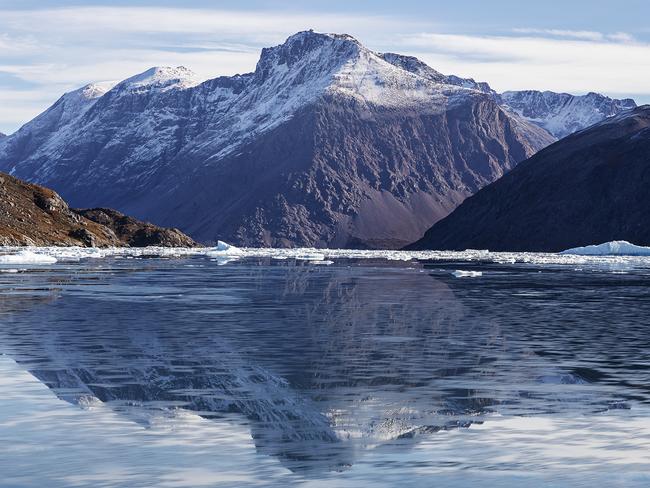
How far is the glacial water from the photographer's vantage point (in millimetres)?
19125

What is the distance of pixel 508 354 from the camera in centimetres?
3734

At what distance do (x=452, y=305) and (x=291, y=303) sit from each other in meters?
9.93

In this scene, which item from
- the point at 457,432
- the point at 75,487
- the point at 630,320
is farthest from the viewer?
the point at 630,320

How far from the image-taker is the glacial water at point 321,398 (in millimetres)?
19125

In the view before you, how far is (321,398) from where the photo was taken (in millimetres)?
26938

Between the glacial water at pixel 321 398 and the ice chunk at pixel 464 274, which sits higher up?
the glacial water at pixel 321 398

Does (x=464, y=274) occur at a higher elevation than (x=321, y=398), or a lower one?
lower

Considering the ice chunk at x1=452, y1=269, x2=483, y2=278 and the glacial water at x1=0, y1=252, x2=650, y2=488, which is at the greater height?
the glacial water at x1=0, y1=252, x2=650, y2=488

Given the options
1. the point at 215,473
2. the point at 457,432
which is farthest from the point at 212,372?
the point at 215,473

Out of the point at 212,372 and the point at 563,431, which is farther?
the point at 212,372

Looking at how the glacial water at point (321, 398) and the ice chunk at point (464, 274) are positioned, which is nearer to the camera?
the glacial water at point (321, 398)

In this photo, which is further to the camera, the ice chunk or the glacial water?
the ice chunk

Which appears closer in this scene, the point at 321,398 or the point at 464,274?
the point at 321,398

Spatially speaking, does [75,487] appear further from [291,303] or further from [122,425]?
[291,303]
